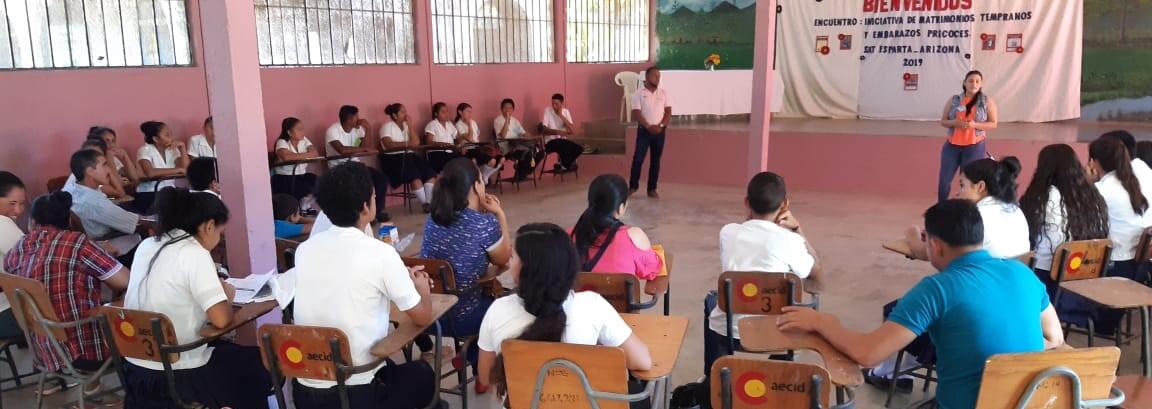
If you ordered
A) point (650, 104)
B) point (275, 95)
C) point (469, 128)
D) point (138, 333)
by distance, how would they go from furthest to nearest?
point (469, 128)
point (650, 104)
point (275, 95)
point (138, 333)

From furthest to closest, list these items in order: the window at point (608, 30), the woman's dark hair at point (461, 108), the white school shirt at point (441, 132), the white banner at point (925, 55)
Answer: the window at point (608, 30) < the white banner at point (925, 55) < the woman's dark hair at point (461, 108) < the white school shirt at point (441, 132)

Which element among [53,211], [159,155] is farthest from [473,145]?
[53,211]

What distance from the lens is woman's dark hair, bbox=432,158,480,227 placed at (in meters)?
3.11

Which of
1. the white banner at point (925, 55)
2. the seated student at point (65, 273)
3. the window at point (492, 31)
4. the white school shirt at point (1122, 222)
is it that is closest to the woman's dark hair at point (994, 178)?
the white school shirt at point (1122, 222)

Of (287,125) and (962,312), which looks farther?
(287,125)

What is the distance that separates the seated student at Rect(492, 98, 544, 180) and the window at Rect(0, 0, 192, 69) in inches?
133

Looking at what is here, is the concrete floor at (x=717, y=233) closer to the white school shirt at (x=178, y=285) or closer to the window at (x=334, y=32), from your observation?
the white school shirt at (x=178, y=285)

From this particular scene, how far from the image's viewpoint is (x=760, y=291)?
278 centimetres

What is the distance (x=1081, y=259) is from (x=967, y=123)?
11.0ft

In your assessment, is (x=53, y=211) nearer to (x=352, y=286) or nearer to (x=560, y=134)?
(x=352, y=286)

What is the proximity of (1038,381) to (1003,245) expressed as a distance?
1447 mm

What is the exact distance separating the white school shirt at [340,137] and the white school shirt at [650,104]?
273 centimetres

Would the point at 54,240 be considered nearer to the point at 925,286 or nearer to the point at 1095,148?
the point at 925,286

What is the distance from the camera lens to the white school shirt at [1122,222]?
141 inches
